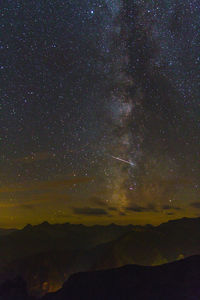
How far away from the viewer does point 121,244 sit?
18388 centimetres

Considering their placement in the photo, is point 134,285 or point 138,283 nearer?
point 134,285

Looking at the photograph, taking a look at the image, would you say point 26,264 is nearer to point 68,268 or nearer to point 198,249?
point 68,268

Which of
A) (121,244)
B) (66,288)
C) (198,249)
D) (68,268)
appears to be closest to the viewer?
(66,288)

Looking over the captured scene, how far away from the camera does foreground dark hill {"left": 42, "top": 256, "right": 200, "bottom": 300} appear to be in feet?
208

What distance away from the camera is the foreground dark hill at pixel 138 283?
208ft

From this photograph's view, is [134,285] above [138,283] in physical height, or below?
below

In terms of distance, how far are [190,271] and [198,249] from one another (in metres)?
146

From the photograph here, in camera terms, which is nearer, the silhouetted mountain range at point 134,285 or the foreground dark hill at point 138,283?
the foreground dark hill at point 138,283

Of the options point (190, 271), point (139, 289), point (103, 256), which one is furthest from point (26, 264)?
point (190, 271)

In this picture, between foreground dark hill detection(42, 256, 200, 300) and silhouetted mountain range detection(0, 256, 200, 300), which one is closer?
foreground dark hill detection(42, 256, 200, 300)

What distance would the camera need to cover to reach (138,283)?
→ 70562mm

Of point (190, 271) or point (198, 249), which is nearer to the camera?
point (190, 271)

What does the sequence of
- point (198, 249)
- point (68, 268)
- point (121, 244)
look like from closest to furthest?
point (68, 268), point (121, 244), point (198, 249)

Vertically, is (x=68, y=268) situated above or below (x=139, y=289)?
below
